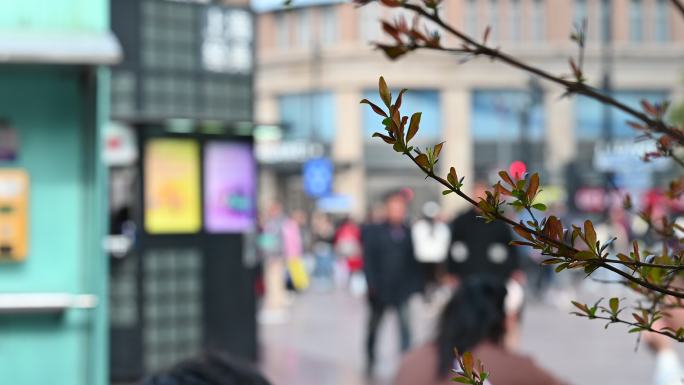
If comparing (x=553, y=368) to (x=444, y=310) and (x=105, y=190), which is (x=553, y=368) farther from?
(x=444, y=310)

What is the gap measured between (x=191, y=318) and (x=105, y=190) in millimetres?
4076

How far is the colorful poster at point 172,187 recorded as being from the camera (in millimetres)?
10250

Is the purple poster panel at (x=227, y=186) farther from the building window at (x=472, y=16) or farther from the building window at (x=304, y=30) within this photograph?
the building window at (x=304, y=30)

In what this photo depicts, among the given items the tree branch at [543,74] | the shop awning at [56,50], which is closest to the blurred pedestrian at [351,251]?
the shop awning at [56,50]

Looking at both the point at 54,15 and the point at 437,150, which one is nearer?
the point at 437,150

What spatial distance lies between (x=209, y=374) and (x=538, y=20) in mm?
48903

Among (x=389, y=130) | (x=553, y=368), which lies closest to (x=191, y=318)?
(x=553, y=368)

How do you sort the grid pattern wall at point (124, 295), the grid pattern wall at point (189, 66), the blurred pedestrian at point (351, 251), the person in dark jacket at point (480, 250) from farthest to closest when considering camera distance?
the blurred pedestrian at point (351, 251), the grid pattern wall at point (189, 66), the grid pattern wall at point (124, 295), the person in dark jacket at point (480, 250)

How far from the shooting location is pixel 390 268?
1087cm

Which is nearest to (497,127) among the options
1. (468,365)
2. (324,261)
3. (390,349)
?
(324,261)

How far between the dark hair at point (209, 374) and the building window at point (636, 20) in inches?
1959

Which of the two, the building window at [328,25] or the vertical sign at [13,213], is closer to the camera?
the vertical sign at [13,213]

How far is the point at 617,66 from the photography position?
161 ft

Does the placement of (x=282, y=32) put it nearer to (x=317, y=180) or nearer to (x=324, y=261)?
(x=317, y=180)
